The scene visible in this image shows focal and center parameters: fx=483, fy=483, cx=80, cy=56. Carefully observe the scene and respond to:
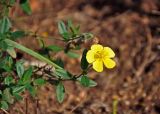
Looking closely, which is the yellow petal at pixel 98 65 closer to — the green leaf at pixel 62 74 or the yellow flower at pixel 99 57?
the yellow flower at pixel 99 57

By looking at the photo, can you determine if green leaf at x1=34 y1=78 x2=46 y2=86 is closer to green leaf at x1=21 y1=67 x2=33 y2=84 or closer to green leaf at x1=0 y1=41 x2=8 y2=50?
green leaf at x1=21 y1=67 x2=33 y2=84

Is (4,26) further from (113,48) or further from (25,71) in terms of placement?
(113,48)

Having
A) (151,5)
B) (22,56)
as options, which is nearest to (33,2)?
(22,56)

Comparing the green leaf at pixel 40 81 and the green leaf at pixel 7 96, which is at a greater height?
the green leaf at pixel 40 81

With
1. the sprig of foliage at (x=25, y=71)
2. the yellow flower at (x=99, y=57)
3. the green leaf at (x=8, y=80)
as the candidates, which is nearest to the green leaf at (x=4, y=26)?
the sprig of foliage at (x=25, y=71)

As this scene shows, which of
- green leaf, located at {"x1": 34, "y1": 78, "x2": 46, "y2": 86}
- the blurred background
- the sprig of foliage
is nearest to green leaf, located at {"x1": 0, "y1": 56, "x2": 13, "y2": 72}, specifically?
the sprig of foliage

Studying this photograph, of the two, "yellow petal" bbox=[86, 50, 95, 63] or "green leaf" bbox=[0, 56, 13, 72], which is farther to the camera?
"green leaf" bbox=[0, 56, 13, 72]
